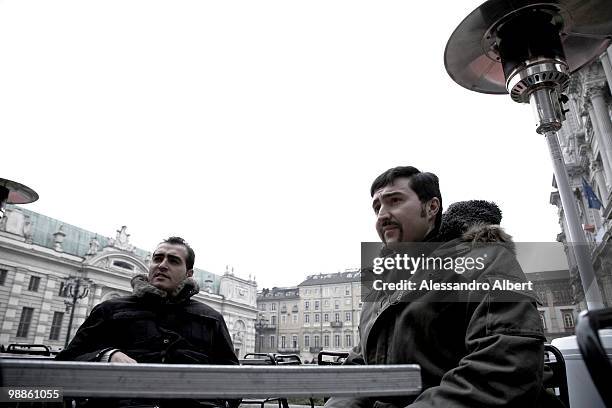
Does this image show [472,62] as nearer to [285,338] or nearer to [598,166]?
[598,166]

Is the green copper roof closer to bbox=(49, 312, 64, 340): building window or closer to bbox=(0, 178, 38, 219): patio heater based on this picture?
bbox=(49, 312, 64, 340): building window

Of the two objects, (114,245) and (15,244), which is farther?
(114,245)

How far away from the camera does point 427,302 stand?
1299 millimetres

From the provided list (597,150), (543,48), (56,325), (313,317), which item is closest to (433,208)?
(543,48)

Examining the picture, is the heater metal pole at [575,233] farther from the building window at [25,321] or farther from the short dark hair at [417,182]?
the building window at [25,321]

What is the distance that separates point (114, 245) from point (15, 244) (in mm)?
11033

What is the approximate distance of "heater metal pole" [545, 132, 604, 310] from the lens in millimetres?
1778

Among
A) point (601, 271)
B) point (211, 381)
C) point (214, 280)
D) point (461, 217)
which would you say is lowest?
point (211, 381)

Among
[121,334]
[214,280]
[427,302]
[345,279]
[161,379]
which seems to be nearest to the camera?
[161,379]

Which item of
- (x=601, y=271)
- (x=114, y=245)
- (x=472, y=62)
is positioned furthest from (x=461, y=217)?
(x=114, y=245)

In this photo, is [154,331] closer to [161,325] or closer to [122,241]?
[161,325]

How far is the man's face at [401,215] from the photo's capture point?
159cm

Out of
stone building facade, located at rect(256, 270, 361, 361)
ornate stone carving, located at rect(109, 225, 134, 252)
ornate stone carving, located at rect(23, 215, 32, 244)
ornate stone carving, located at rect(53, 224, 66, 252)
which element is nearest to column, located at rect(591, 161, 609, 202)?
ornate stone carving, located at rect(23, 215, 32, 244)

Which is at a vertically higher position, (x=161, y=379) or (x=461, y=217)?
(x=461, y=217)
